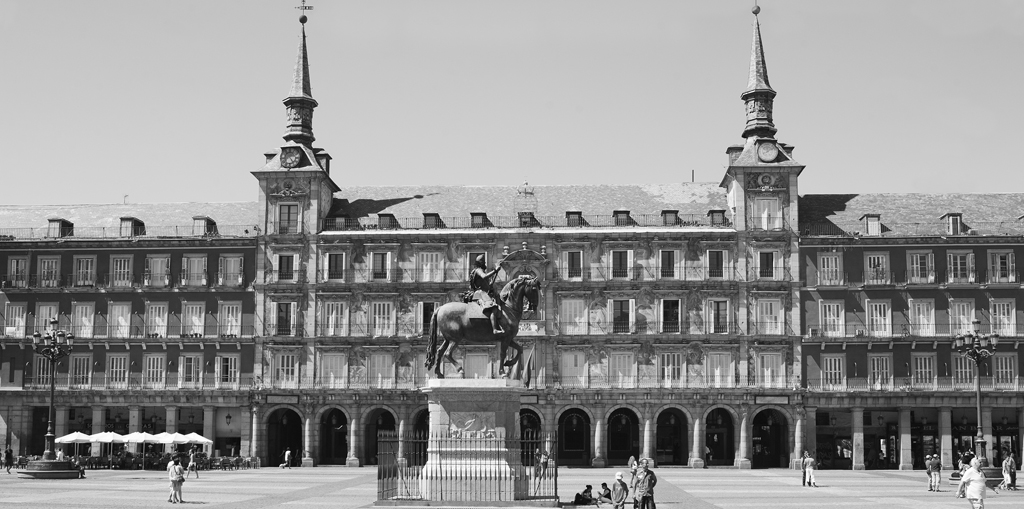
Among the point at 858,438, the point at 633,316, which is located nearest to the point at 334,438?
the point at 633,316

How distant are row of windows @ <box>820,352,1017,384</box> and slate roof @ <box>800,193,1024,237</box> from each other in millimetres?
7521

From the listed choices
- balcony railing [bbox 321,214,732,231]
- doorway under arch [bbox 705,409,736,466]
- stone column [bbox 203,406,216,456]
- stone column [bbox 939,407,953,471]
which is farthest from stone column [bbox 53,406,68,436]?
stone column [bbox 939,407,953,471]

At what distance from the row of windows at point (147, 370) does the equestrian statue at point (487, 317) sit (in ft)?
151

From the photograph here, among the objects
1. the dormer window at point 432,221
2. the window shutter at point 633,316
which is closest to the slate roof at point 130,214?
the dormer window at point 432,221

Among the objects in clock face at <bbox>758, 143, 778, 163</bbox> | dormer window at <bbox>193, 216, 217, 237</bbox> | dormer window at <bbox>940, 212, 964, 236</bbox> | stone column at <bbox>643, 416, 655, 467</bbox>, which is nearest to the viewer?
stone column at <bbox>643, 416, 655, 467</bbox>

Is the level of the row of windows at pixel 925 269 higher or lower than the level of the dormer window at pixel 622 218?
lower

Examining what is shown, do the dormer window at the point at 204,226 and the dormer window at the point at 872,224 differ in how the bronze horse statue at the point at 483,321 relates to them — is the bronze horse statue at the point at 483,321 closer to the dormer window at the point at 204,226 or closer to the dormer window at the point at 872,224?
the dormer window at the point at 872,224

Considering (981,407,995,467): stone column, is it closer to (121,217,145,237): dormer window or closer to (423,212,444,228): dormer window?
(423,212,444,228): dormer window

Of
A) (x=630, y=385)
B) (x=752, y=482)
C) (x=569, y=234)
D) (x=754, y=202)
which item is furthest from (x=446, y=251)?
(x=752, y=482)

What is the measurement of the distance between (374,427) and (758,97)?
106 feet

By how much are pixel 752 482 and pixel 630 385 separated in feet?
64.1

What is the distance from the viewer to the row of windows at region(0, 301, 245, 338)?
253 feet

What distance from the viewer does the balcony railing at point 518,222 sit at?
252 feet

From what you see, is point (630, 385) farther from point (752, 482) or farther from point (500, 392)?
point (500, 392)
